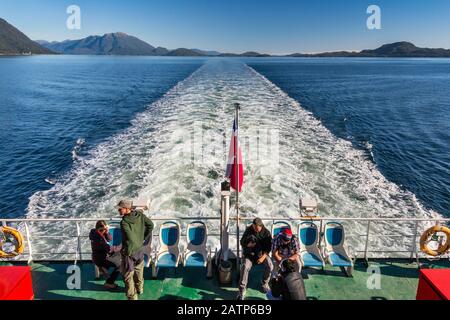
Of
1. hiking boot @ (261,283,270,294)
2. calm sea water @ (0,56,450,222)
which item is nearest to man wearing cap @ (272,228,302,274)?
hiking boot @ (261,283,270,294)

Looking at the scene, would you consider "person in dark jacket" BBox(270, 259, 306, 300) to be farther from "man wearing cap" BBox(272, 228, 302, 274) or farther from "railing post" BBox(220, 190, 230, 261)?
"railing post" BBox(220, 190, 230, 261)

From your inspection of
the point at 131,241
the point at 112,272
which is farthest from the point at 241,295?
the point at 112,272

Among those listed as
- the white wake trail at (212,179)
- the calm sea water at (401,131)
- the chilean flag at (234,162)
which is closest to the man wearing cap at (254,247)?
the chilean flag at (234,162)

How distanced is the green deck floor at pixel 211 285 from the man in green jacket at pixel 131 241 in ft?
2.31

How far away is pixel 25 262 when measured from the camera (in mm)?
7980

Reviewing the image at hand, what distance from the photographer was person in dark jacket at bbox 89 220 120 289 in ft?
22.1

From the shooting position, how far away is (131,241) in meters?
6.07

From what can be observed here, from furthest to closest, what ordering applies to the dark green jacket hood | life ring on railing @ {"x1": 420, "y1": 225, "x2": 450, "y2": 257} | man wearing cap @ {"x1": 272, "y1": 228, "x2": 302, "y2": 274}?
life ring on railing @ {"x1": 420, "y1": 225, "x2": 450, "y2": 257} < man wearing cap @ {"x1": 272, "y1": 228, "x2": 302, "y2": 274} < the dark green jacket hood

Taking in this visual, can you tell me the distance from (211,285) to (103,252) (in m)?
2.52

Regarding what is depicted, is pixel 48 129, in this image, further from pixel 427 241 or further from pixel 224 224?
pixel 427 241

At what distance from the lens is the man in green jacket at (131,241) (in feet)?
19.9

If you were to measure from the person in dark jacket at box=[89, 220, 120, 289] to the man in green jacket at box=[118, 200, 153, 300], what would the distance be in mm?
840

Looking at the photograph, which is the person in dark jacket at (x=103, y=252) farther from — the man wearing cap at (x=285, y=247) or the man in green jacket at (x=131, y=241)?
the man wearing cap at (x=285, y=247)
